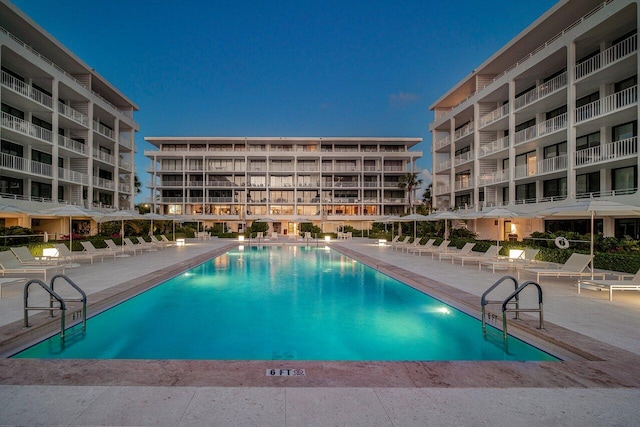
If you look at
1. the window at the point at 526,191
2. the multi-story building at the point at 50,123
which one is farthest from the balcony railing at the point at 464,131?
the multi-story building at the point at 50,123

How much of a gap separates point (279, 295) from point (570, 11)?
2367 cm

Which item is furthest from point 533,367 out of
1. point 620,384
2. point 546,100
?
point 546,100

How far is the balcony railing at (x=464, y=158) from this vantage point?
2938 cm

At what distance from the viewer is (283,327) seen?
23.1 feet

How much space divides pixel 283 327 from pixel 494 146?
25778 millimetres

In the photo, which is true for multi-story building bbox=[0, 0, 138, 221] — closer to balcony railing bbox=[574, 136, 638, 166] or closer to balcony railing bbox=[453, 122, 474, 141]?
balcony railing bbox=[453, 122, 474, 141]

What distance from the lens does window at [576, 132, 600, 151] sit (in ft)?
61.3

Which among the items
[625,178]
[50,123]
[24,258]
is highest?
[50,123]

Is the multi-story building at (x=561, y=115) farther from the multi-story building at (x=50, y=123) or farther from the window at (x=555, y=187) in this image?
the multi-story building at (x=50, y=123)

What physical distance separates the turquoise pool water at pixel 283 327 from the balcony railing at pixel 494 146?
20151 mm

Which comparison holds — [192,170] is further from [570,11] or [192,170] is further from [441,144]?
[570,11]

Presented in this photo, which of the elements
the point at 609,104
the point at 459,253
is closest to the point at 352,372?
the point at 459,253

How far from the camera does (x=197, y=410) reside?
3088 millimetres

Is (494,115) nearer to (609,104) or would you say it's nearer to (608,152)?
(609,104)
